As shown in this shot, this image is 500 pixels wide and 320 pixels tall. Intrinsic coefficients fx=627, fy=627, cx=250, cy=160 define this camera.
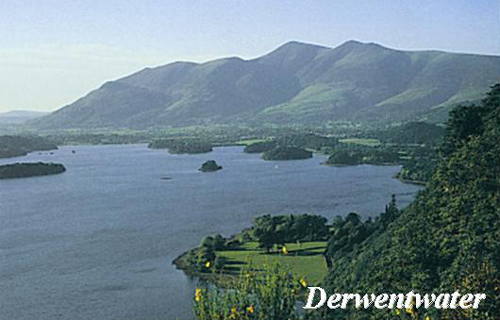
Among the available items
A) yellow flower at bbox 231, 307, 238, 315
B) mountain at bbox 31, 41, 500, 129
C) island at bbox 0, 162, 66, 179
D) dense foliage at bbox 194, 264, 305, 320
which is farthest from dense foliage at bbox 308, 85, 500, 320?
mountain at bbox 31, 41, 500, 129

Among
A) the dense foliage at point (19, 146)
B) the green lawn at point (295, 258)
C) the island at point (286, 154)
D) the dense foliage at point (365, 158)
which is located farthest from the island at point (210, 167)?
the dense foliage at point (19, 146)

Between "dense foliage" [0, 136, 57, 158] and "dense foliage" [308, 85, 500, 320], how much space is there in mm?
68174

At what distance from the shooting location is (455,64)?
516 ft

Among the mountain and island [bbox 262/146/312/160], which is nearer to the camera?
island [bbox 262/146/312/160]

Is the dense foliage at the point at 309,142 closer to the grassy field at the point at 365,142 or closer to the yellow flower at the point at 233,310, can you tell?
the grassy field at the point at 365,142

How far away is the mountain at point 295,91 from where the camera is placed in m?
136

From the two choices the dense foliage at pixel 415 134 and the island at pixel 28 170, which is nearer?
the island at pixel 28 170

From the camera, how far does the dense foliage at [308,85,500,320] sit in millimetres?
11086

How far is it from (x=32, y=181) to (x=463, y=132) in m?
42.8

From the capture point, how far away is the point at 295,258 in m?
23.4

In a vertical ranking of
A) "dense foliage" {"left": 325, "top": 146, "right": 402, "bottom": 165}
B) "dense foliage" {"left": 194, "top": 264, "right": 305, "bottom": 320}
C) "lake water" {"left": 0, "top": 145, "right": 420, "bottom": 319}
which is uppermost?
"dense foliage" {"left": 194, "top": 264, "right": 305, "bottom": 320}

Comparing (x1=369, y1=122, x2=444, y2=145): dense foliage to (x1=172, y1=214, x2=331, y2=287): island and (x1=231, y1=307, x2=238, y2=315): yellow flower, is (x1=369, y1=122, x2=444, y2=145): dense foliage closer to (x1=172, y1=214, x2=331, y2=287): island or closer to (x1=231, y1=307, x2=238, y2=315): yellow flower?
(x1=172, y1=214, x2=331, y2=287): island

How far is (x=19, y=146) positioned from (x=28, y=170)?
2786 centimetres

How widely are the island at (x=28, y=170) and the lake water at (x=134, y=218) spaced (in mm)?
1709
